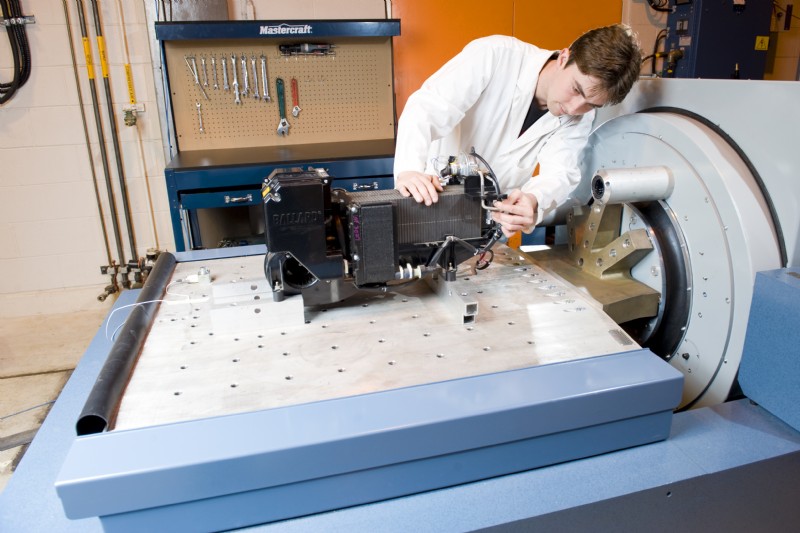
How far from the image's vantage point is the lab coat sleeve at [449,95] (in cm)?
146

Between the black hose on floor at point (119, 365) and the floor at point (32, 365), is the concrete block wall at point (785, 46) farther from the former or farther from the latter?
the floor at point (32, 365)

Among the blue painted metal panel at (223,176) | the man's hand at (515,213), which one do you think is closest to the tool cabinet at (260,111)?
the blue painted metal panel at (223,176)

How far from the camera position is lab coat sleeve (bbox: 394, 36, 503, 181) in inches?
57.3

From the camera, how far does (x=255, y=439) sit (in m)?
0.70

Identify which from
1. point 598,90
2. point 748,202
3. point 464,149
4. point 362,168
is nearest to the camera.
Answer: point 748,202

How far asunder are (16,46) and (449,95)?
254 centimetres

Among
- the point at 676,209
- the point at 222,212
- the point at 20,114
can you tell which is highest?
the point at 20,114

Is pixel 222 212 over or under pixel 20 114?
under

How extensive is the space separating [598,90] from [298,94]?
83.8 inches

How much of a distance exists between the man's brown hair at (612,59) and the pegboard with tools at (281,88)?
1.78m

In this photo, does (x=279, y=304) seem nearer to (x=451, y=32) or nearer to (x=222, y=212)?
(x=222, y=212)

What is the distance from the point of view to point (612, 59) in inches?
49.3

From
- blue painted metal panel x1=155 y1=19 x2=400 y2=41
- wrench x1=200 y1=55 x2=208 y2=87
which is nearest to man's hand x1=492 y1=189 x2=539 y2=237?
blue painted metal panel x1=155 y1=19 x2=400 y2=41

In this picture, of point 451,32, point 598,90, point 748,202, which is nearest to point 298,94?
point 451,32
